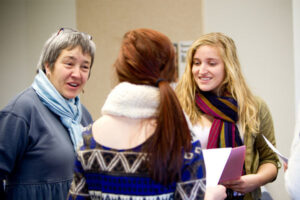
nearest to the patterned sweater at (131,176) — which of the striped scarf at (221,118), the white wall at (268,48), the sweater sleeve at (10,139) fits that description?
the sweater sleeve at (10,139)

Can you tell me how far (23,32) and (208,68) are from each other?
98.3 inches

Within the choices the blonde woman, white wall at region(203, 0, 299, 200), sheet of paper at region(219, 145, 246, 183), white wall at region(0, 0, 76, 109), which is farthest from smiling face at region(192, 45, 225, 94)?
white wall at region(0, 0, 76, 109)

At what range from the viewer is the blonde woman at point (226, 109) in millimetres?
1587

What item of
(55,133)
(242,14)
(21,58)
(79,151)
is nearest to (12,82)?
(21,58)

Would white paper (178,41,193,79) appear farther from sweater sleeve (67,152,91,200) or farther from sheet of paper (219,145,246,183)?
sweater sleeve (67,152,91,200)

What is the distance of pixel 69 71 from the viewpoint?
1.61m

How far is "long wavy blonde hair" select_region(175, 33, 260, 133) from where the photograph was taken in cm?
162

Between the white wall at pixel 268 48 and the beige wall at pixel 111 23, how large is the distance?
410 mm

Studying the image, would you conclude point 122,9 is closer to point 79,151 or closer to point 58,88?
point 58,88

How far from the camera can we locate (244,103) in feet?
5.42

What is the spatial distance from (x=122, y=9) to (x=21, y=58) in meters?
1.24

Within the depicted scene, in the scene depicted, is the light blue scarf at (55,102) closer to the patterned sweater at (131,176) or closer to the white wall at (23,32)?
the patterned sweater at (131,176)

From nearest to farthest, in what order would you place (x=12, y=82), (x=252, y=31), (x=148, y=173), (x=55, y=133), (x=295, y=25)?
→ 1. (x=148, y=173)
2. (x=55, y=133)
3. (x=295, y=25)
4. (x=252, y=31)
5. (x=12, y=82)

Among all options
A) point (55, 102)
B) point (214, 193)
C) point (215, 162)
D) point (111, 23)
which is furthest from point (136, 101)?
point (111, 23)
